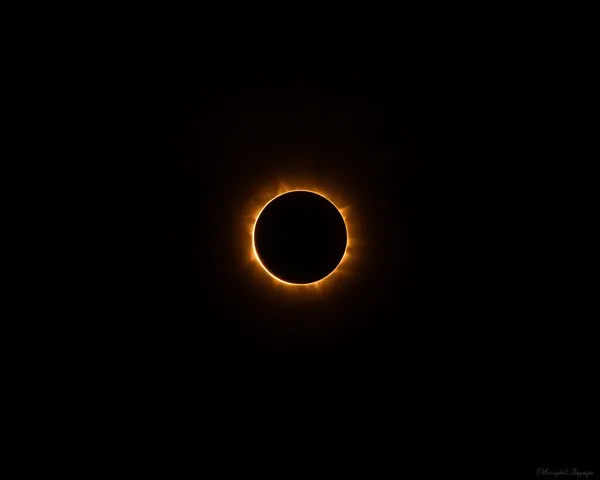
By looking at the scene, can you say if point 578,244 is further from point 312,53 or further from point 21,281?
point 21,281

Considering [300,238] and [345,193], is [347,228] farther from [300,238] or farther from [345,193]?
[300,238]

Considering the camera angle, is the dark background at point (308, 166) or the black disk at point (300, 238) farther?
the dark background at point (308, 166)

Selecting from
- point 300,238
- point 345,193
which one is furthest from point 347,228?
point 300,238

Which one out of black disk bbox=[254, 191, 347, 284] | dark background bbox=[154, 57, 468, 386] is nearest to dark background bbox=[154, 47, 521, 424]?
dark background bbox=[154, 57, 468, 386]

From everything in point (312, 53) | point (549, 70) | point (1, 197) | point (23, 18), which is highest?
point (549, 70)

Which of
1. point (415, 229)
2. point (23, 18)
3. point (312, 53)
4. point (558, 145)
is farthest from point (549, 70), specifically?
point (23, 18)

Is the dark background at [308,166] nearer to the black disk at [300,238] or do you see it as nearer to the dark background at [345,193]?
the dark background at [345,193]

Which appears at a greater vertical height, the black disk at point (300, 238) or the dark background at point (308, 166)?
the dark background at point (308, 166)

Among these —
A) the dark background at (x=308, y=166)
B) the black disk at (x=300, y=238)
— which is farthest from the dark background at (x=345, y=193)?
the black disk at (x=300, y=238)
